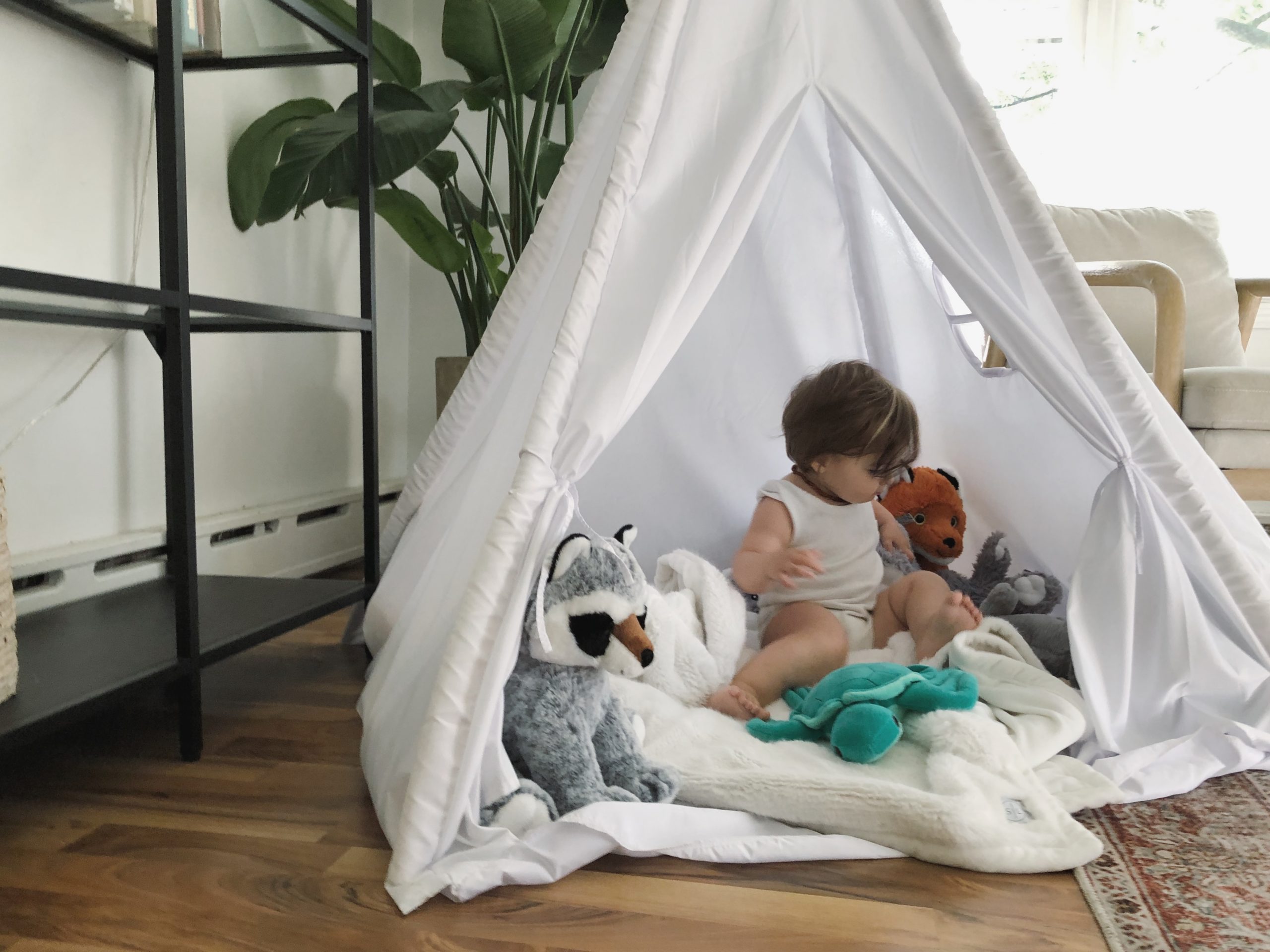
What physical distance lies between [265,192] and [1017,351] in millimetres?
1359

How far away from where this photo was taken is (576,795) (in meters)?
0.94

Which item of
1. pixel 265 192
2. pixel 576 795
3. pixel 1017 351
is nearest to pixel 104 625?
pixel 576 795

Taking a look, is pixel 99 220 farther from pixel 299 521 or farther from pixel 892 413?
pixel 892 413

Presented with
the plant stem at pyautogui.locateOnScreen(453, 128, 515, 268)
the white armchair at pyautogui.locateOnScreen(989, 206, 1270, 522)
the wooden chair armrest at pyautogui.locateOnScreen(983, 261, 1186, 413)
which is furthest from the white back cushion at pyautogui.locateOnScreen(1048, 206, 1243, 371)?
the plant stem at pyautogui.locateOnScreen(453, 128, 515, 268)

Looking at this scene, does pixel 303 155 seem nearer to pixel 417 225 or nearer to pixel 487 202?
pixel 417 225

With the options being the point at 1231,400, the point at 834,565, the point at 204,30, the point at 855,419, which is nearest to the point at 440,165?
the point at 204,30

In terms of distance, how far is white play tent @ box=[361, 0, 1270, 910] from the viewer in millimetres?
908

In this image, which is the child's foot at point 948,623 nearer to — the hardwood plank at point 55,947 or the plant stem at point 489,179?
the hardwood plank at point 55,947

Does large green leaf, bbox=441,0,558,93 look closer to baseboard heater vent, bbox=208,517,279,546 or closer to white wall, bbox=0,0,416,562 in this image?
white wall, bbox=0,0,416,562

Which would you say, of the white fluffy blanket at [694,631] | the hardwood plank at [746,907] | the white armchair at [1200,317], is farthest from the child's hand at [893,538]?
the hardwood plank at [746,907]

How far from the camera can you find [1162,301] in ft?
6.07

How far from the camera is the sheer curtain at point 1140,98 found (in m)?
3.00

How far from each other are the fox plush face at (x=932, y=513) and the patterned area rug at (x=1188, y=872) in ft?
1.97

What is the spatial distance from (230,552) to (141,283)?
1.76 feet
